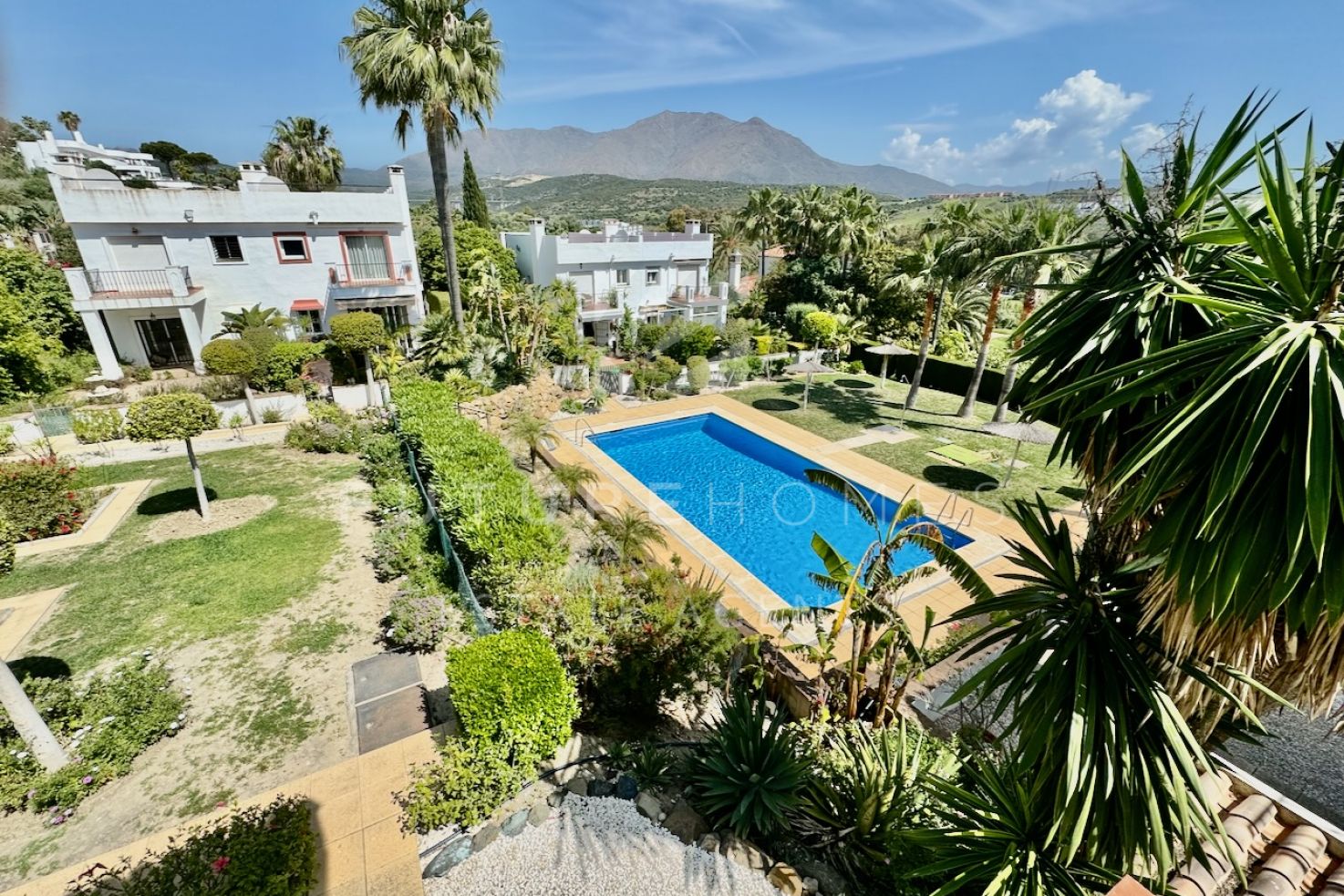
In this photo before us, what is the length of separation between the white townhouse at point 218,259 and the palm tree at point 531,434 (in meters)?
13.9

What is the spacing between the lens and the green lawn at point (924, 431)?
1705 cm

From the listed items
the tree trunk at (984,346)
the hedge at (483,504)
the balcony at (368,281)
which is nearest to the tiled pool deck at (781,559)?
the hedge at (483,504)

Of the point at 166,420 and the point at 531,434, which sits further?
the point at 531,434

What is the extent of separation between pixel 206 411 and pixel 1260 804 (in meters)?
20.4

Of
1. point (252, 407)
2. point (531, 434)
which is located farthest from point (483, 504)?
point (252, 407)

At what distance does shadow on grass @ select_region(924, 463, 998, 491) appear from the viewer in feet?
56.3

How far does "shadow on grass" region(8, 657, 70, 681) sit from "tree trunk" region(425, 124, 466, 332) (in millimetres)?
17762

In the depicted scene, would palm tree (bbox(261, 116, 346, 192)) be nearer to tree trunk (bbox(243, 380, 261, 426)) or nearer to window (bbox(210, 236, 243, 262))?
window (bbox(210, 236, 243, 262))

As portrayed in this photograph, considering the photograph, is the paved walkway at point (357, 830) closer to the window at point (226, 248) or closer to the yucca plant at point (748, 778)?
the yucca plant at point (748, 778)

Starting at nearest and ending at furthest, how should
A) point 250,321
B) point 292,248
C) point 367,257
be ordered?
point 250,321
point 292,248
point 367,257

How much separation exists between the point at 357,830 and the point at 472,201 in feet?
165

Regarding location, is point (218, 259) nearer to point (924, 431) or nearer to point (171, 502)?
point (171, 502)

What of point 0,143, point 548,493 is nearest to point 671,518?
point 548,493

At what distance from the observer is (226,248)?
79.8 feet
